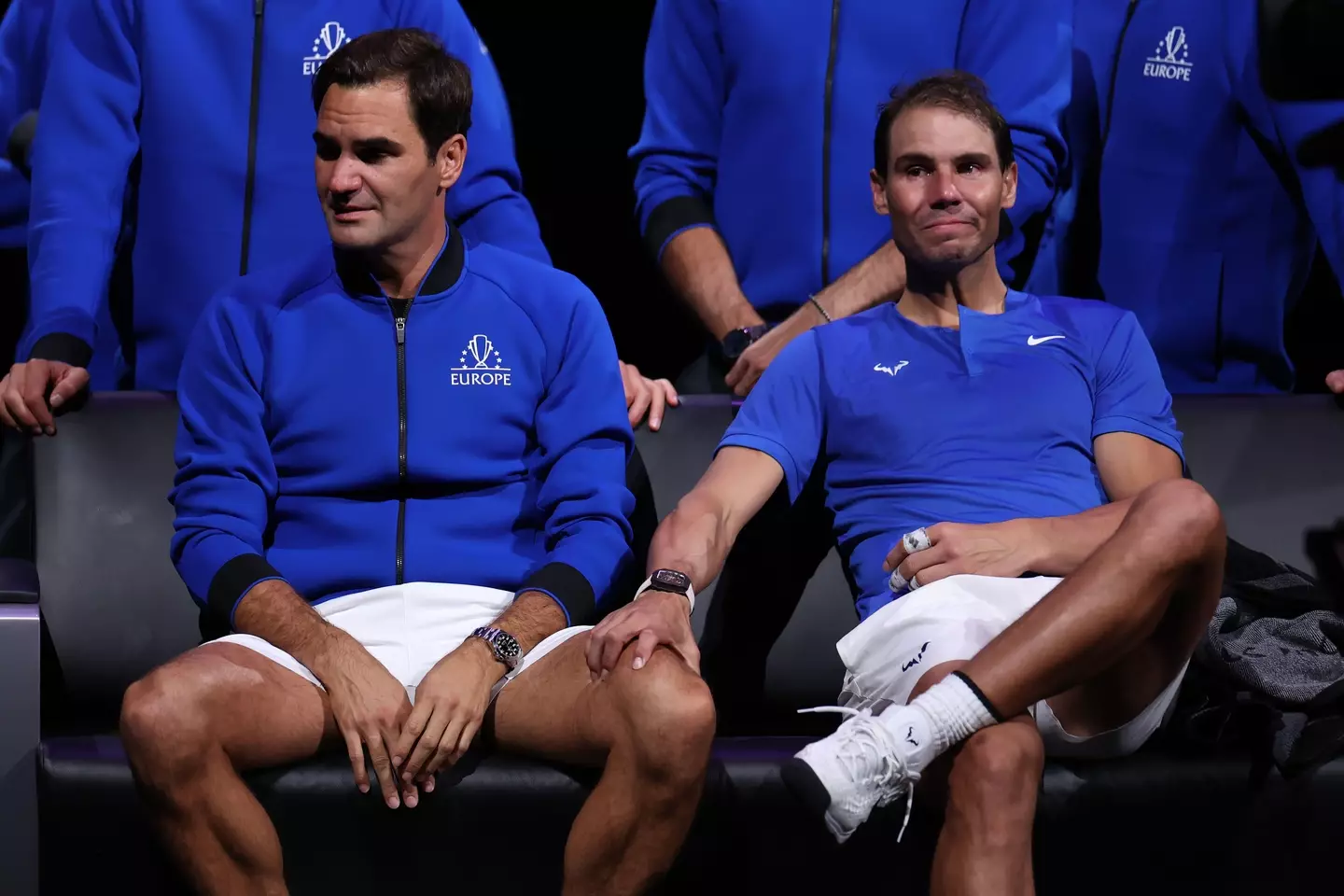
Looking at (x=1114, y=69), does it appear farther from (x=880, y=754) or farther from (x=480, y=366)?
(x=880, y=754)

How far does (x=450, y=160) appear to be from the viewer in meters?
2.40

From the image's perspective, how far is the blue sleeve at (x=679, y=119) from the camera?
9.77 ft

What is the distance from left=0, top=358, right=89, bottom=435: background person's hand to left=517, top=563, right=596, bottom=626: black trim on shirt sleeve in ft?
2.71

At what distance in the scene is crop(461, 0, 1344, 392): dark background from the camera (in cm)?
351

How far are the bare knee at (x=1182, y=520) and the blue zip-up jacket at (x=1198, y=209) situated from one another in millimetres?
1095

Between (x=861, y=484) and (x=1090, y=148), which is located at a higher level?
(x=1090, y=148)

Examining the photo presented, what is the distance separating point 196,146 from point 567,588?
3.68ft

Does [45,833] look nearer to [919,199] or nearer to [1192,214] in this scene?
[919,199]

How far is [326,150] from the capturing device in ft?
7.52

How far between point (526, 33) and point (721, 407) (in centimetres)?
129

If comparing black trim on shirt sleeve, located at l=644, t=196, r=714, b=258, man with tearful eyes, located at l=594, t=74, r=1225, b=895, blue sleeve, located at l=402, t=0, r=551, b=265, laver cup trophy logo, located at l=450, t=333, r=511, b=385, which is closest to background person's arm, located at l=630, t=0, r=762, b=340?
black trim on shirt sleeve, located at l=644, t=196, r=714, b=258

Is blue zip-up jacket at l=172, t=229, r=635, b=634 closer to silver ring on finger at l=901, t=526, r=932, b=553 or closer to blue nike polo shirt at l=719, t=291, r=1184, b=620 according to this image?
blue nike polo shirt at l=719, t=291, r=1184, b=620

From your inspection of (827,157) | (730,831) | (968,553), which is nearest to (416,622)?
(730,831)

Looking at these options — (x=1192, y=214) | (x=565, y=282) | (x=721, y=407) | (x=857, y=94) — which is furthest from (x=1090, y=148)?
(x=565, y=282)
